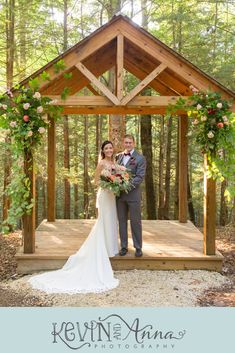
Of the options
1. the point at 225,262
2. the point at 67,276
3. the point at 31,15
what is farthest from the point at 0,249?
the point at 31,15

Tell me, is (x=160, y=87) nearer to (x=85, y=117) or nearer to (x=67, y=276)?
(x=67, y=276)

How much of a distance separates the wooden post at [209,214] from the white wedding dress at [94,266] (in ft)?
4.80

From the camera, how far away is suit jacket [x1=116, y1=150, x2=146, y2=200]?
238 inches

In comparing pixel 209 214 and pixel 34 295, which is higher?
pixel 209 214

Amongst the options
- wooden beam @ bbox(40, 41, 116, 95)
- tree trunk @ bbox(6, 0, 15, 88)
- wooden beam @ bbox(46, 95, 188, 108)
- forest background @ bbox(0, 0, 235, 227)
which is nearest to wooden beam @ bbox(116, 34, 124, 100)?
wooden beam @ bbox(46, 95, 188, 108)

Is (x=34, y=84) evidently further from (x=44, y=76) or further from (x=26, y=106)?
(x=26, y=106)

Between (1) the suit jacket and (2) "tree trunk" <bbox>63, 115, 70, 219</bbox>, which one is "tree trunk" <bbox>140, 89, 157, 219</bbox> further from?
(1) the suit jacket

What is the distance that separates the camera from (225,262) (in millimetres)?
7191

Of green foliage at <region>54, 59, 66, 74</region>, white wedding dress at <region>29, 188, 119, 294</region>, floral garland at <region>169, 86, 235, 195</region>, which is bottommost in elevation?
white wedding dress at <region>29, 188, 119, 294</region>

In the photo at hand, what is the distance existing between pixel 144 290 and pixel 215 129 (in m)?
2.61

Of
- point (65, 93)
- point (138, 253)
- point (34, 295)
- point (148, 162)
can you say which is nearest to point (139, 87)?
point (65, 93)

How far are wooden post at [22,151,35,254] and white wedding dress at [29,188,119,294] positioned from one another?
613 millimetres

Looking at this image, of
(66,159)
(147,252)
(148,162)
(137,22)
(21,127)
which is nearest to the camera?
(21,127)

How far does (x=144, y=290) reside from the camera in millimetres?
5449
